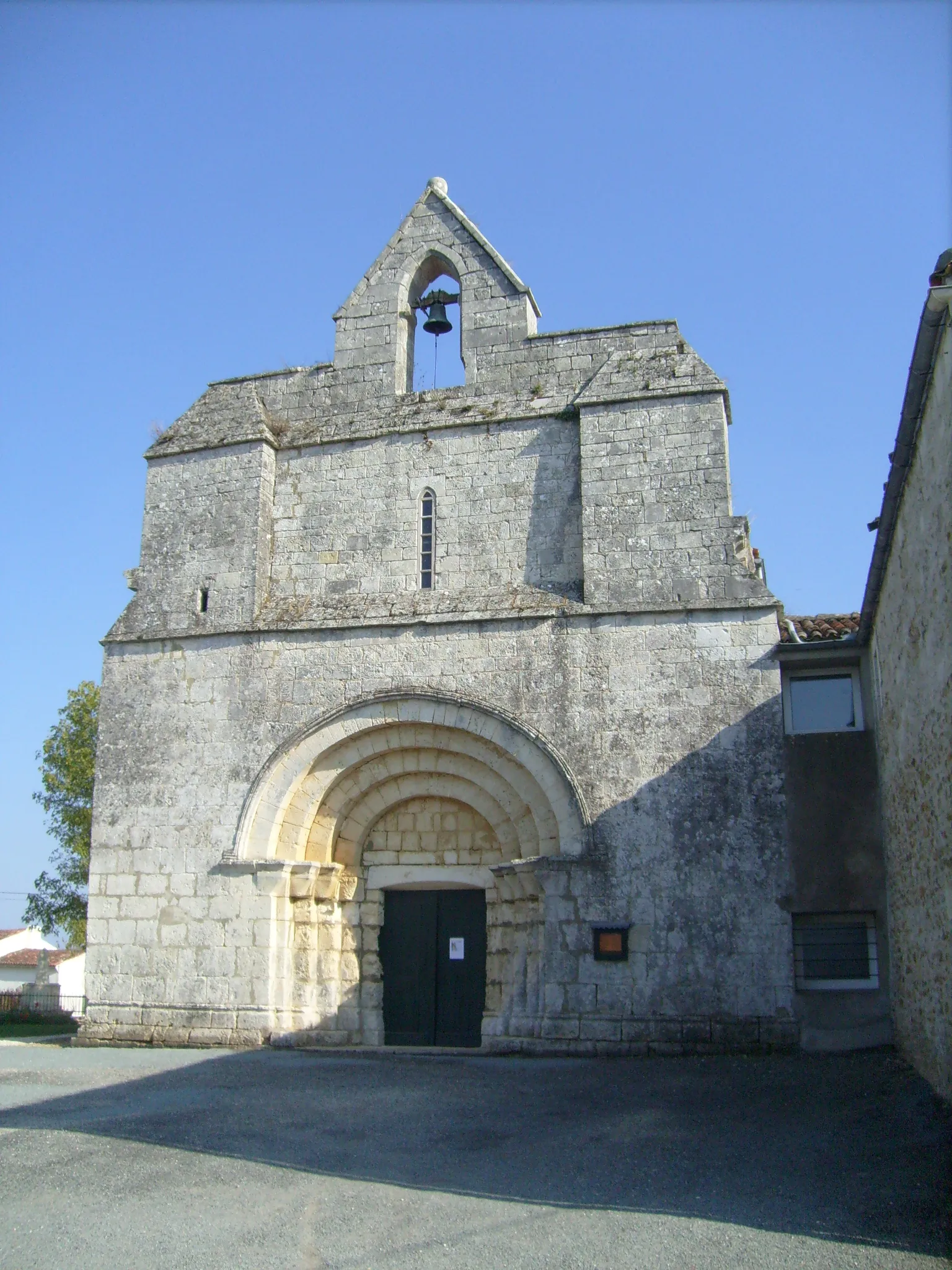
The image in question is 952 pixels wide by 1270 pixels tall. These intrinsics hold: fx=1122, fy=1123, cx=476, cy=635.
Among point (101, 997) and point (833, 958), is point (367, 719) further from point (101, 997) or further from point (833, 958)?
point (833, 958)

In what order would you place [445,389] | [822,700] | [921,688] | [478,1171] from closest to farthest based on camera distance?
[478,1171] → [921,688] → [822,700] → [445,389]

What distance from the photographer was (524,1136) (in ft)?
22.5

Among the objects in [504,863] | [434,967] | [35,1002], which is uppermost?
[504,863]

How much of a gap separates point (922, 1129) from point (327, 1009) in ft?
22.0

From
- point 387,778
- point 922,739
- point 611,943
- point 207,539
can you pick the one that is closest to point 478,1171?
point 922,739

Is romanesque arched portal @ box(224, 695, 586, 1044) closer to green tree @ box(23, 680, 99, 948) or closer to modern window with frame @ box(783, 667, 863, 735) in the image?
modern window with frame @ box(783, 667, 863, 735)

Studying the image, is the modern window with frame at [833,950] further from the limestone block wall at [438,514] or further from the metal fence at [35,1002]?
the metal fence at [35,1002]

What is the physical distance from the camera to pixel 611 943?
10.5 meters

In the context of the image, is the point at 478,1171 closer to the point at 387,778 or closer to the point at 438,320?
the point at 387,778

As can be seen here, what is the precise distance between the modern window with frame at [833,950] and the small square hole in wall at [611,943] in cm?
158

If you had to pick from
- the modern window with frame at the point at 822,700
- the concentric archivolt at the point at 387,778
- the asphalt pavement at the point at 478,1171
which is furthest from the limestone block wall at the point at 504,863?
the asphalt pavement at the point at 478,1171

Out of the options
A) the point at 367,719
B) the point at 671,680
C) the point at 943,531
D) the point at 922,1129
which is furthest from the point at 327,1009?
the point at 943,531

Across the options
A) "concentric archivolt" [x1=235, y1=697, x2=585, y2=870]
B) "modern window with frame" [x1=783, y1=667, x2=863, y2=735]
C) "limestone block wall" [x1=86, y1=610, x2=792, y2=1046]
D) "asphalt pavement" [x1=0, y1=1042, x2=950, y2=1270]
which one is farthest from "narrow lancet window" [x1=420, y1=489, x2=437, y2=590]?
"asphalt pavement" [x1=0, y1=1042, x2=950, y2=1270]

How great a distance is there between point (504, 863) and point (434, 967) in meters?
1.47
